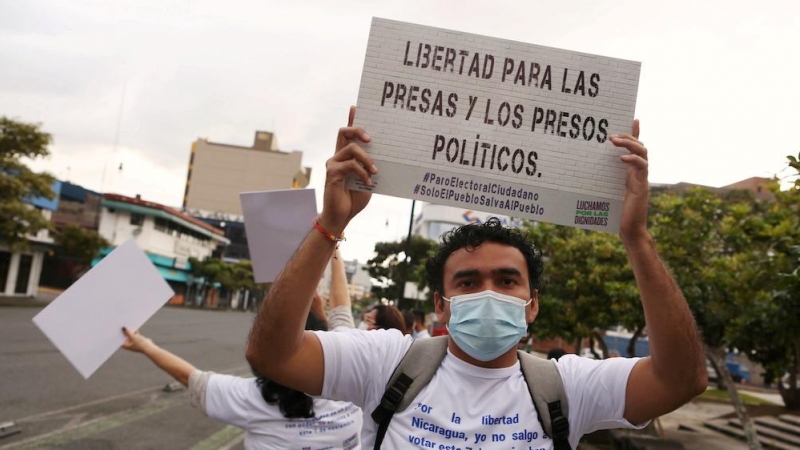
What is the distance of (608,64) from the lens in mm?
2012

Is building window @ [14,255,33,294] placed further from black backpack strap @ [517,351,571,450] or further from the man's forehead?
black backpack strap @ [517,351,571,450]

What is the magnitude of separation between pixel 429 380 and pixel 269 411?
1.14 meters

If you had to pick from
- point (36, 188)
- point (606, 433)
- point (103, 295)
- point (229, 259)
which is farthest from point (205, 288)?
point (103, 295)

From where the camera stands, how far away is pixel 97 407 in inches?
357

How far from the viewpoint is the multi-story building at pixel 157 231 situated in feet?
158

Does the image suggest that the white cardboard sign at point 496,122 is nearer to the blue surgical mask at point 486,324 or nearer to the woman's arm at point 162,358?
the blue surgical mask at point 486,324

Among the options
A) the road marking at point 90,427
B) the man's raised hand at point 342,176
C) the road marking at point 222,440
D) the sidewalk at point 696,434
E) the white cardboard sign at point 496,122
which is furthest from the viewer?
the sidewalk at point 696,434

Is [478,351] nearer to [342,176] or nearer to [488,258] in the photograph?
[488,258]

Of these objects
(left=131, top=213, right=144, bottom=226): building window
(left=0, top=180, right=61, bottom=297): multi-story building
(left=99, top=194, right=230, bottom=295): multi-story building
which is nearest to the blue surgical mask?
(left=0, top=180, right=61, bottom=297): multi-story building

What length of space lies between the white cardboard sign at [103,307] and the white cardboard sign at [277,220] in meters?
0.54

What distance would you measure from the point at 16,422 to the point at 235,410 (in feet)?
20.2

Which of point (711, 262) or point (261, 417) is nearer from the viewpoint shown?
point (261, 417)

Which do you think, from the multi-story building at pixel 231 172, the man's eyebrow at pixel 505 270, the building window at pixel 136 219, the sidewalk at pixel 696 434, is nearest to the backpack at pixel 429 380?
the man's eyebrow at pixel 505 270

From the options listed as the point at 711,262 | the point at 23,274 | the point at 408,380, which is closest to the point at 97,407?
the point at 408,380
